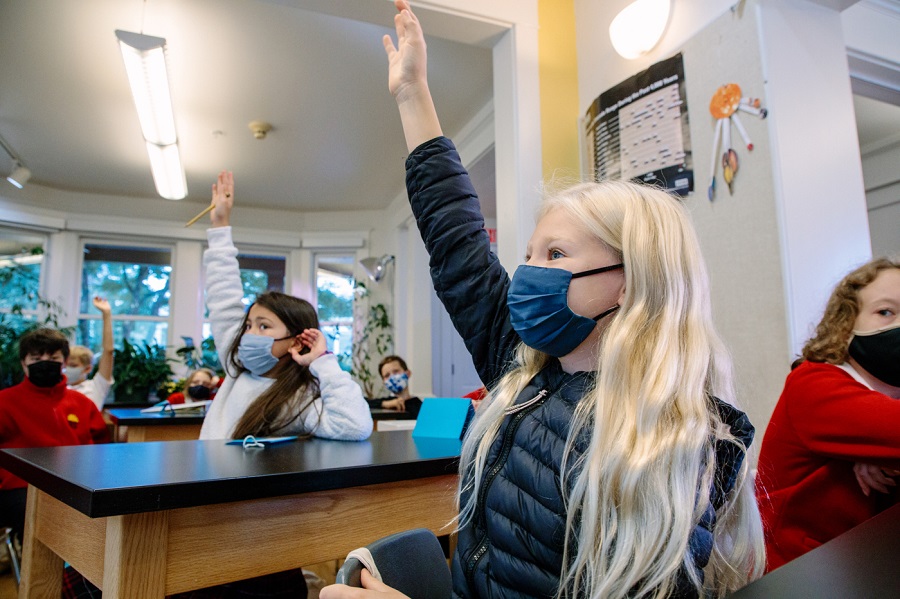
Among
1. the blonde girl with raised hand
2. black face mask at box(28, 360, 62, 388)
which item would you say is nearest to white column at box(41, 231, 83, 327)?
black face mask at box(28, 360, 62, 388)

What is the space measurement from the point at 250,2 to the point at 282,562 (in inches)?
116

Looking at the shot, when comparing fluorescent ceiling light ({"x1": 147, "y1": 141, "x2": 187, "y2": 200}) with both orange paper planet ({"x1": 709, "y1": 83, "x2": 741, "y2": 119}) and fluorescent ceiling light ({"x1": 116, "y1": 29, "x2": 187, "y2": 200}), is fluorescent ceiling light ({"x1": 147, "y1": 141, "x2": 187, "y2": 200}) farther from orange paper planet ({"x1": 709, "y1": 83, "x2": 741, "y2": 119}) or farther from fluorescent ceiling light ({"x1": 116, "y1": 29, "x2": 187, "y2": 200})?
orange paper planet ({"x1": 709, "y1": 83, "x2": 741, "y2": 119})

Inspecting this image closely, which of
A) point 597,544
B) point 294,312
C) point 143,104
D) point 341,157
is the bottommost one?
point 597,544

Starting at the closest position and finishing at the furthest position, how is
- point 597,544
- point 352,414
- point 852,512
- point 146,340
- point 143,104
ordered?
point 597,544 < point 852,512 < point 352,414 < point 143,104 < point 146,340

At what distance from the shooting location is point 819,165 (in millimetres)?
1690

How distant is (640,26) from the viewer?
210 centimetres

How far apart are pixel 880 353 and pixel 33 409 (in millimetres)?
3020

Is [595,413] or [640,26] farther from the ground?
[640,26]

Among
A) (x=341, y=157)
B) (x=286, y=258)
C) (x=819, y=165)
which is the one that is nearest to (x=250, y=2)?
(x=341, y=157)

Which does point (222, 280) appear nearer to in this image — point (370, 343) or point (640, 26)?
point (640, 26)

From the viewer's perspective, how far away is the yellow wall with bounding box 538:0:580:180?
2520mm

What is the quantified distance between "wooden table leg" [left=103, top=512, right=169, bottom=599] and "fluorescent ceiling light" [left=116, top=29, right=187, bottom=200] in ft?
8.63

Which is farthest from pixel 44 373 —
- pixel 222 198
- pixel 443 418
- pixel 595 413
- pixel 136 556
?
pixel 595 413

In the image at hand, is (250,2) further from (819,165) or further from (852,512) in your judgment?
(852,512)
